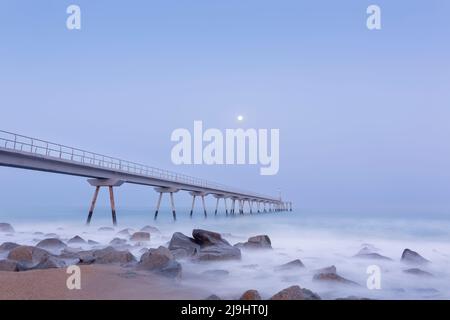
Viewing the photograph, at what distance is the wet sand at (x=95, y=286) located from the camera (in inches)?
250

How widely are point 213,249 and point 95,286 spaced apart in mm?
5507

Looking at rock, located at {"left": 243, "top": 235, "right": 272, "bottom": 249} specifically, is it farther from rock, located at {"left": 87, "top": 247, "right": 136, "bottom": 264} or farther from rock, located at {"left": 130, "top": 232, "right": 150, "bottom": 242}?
rock, located at {"left": 130, "top": 232, "right": 150, "bottom": 242}

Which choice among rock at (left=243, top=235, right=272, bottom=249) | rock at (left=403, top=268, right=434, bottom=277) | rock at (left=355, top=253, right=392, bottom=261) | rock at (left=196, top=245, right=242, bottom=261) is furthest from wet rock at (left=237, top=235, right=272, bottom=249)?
rock at (left=403, top=268, right=434, bottom=277)

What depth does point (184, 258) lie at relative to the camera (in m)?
11.4

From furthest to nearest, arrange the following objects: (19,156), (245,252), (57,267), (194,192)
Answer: (194,192) → (19,156) → (245,252) → (57,267)

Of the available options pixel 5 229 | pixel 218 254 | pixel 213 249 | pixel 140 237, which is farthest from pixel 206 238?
pixel 5 229

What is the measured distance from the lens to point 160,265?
908 centimetres

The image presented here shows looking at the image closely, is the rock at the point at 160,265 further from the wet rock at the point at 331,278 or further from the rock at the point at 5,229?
the rock at the point at 5,229

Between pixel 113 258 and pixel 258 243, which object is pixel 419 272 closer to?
pixel 258 243

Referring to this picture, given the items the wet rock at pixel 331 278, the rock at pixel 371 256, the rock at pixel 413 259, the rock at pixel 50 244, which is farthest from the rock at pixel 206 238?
the rock at pixel 413 259

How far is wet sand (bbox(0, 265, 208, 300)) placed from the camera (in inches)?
250
